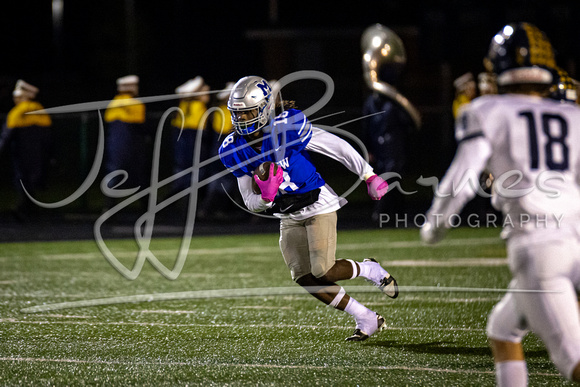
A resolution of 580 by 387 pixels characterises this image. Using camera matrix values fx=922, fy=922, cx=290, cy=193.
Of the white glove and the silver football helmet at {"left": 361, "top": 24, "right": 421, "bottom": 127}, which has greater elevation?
the silver football helmet at {"left": 361, "top": 24, "right": 421, "bottom": 127}

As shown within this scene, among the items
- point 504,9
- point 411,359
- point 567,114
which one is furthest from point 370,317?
point 504,9

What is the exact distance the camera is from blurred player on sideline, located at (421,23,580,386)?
304cm

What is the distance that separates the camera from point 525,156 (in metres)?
3.13

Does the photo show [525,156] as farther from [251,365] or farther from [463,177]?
[251,365]

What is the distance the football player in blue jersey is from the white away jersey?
1.94 meters

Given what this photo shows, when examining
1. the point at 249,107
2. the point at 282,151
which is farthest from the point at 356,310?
the point at 249,107

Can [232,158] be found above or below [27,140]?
above

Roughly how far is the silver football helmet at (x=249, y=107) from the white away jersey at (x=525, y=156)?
2139 millimetres

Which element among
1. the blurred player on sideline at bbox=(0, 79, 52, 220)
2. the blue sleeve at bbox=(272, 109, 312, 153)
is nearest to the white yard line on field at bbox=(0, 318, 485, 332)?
the blue sleeve at bbox=(272, 109, 312, 153)

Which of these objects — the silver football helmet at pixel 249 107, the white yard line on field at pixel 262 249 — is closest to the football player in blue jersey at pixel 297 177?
the silver football helmet at pixel 249 107

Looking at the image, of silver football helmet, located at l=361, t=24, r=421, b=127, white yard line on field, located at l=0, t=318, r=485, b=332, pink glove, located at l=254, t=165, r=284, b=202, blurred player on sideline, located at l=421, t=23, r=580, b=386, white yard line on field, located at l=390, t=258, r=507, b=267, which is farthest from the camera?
silver football helmet, located at l=361, t=24, r=421, b=127

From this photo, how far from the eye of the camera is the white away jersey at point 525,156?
3129 mm

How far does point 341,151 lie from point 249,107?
59 cm

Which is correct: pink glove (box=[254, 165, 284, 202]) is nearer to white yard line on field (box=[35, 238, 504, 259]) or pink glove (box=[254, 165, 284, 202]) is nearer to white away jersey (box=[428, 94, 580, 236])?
white away jersey (box=[428, 94, 580, 236])
